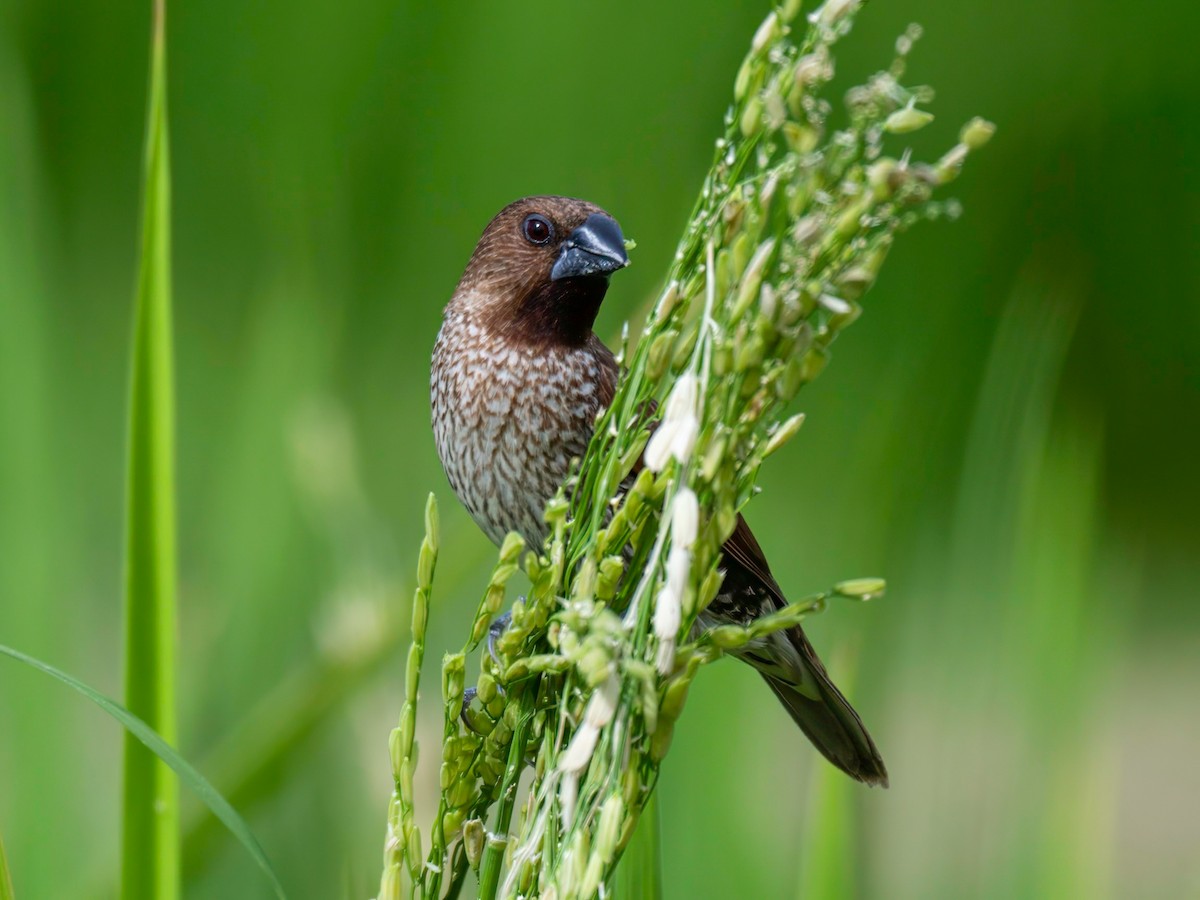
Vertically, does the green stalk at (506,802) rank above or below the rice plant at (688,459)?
below

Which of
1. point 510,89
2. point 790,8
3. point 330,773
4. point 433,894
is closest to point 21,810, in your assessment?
point 330,773

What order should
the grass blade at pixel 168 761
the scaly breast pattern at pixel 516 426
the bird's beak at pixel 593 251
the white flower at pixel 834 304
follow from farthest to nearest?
the scaly breast pattern at pixel 516 426 < the bird's beak at pixel 593 251 < the grass blade at pixel 168 761 < the white flower at pixel 834 304

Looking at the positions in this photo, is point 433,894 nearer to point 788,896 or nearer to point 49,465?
point 788,896

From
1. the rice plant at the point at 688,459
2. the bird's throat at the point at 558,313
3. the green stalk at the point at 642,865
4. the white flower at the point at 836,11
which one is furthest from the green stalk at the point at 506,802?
the bird's throat at the point at 558,313

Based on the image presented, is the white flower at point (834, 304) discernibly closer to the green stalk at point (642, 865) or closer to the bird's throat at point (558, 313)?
the green stalk at point (642, 865)

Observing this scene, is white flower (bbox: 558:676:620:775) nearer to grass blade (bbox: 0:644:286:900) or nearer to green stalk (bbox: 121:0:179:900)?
grass blade (bbox: 0:644:286:900)

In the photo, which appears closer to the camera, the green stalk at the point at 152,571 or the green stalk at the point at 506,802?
the green stalk at the point at 506,802
